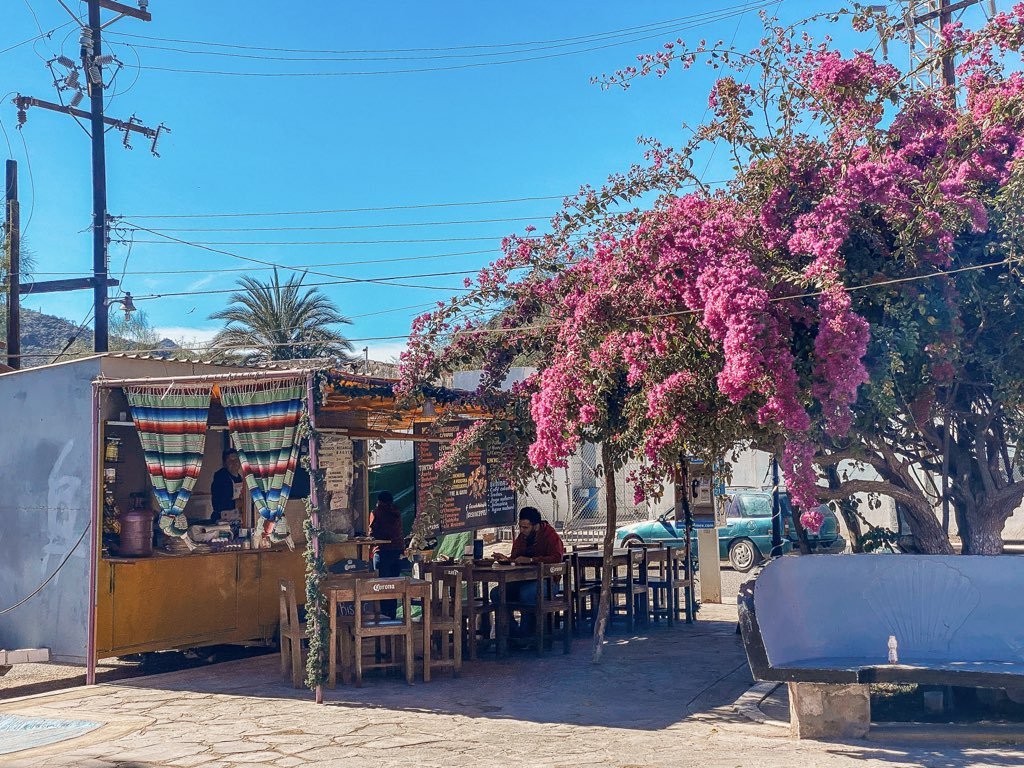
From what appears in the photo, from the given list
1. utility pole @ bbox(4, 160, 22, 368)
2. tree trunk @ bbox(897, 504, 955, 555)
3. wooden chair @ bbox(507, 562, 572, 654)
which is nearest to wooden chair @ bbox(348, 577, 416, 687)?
wooden chair @ bbox(507, 562, 572, 654)

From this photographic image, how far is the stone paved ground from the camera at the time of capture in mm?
6867

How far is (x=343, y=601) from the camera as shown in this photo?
9.36 meters

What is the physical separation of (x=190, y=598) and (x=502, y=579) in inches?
137

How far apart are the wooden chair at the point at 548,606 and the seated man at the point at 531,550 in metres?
0.12

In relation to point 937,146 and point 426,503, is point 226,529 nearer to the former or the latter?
point 426,503

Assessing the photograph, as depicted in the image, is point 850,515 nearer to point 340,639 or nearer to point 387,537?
point 340,639

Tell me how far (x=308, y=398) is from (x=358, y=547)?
5349 millimetres

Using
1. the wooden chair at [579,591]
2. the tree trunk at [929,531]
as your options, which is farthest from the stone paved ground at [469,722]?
the tree trunk at [929,531]

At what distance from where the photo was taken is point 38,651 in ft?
34.5

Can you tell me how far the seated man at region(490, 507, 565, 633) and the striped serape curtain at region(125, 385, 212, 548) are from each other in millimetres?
3523

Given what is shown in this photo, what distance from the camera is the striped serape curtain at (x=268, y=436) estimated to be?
377 inches

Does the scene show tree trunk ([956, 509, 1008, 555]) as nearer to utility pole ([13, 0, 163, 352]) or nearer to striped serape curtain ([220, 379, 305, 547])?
striped serape curtain ([220, 379, 305, 547])

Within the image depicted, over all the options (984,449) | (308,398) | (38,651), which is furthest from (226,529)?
(984,449)

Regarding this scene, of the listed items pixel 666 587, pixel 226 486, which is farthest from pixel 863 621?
pixel 226 486
